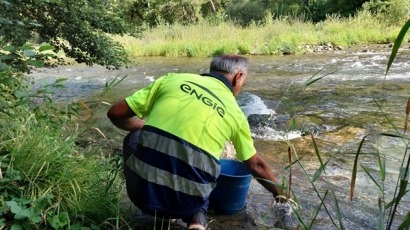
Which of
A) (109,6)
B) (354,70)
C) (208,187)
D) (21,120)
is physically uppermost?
(109,6)

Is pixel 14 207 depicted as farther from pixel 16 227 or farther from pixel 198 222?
pixel 198 222

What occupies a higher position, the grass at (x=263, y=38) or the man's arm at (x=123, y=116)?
the man's arm at (x=123, y=116)

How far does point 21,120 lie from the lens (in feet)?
9.23

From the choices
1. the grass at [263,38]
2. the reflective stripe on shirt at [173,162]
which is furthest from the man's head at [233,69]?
the grass at [263,38]

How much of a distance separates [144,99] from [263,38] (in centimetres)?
1251

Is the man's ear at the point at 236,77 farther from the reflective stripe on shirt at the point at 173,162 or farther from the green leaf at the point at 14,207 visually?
the green leaf at the point at 14,207

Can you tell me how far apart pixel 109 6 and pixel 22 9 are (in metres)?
1.43

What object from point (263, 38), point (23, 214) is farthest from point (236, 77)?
point (263, 38)

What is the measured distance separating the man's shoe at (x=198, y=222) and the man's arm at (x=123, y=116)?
69cm

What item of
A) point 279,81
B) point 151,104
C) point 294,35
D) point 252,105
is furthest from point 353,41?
point 151,104

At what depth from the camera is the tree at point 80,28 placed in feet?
15.7

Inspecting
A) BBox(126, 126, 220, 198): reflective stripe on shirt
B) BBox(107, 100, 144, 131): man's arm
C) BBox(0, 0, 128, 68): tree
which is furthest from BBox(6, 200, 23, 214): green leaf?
BBox(0, 0, 128, 68): tree

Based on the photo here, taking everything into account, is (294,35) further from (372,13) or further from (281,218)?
(281,218)

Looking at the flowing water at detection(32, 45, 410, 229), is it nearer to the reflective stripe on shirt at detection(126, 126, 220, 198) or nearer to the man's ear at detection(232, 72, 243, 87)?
the man's ear at detection(232, 72, 243, 87)
